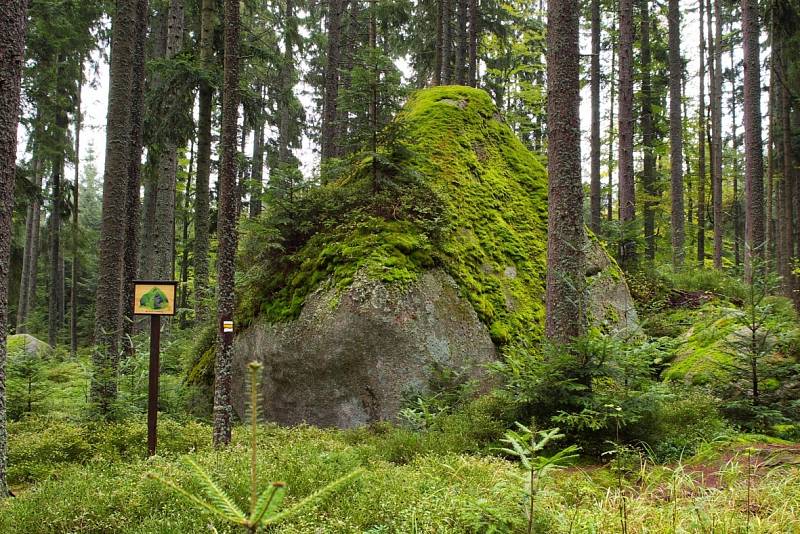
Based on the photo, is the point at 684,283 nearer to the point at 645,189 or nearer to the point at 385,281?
the point at 645,189

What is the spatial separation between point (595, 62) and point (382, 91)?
1519 centimetres

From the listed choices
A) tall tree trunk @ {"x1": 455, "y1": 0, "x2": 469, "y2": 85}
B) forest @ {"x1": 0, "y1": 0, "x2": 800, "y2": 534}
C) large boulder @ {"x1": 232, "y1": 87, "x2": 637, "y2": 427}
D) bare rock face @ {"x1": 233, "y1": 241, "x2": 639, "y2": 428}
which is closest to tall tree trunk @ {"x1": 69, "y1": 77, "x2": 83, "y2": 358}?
forest @ {"x1": 0, "y1": 0, "x2": 800, "y2": 534}

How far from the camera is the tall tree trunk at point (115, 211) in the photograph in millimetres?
7946

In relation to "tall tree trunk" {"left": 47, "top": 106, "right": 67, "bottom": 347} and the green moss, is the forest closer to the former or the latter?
the green moss

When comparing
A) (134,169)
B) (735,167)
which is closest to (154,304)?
(134,169)

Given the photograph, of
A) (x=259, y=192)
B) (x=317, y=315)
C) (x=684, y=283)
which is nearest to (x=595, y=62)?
(x=684, y=283)

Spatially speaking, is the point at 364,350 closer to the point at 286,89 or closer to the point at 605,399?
the point at 605,399

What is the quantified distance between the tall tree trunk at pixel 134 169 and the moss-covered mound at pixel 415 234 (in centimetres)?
357

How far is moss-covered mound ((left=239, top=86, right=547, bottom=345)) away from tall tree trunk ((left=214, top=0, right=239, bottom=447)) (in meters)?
1.49

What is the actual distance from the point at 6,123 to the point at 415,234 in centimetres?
525

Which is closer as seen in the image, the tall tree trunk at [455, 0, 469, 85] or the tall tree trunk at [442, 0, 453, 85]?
the tall tree trunk at [442, 0, 453, 85]

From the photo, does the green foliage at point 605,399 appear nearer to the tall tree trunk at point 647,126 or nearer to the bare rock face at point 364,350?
the bare rock face at point 364,350

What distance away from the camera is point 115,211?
820cm

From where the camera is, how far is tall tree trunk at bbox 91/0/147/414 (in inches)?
313
